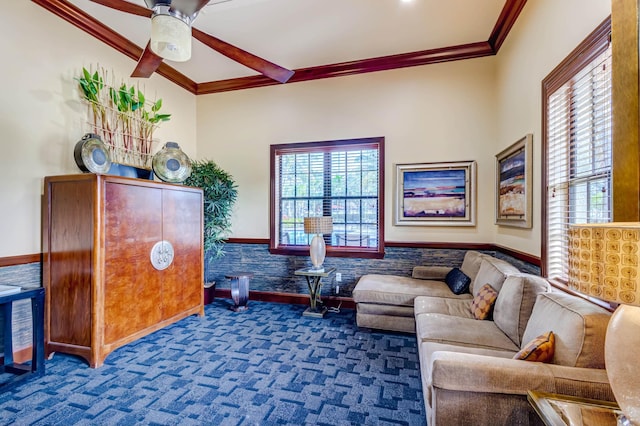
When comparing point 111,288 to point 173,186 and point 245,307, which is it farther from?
point 245,307

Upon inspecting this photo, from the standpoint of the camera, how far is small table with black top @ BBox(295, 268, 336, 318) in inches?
152

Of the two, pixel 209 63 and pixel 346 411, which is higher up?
pixel 209 63

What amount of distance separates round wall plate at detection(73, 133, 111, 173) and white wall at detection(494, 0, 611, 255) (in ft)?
12.9

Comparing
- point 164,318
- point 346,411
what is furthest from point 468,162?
point 164,318

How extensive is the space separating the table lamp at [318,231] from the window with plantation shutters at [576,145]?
2.26m

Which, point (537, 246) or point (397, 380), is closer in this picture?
point (397, 380)

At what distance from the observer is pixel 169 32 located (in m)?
1.83

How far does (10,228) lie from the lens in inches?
105

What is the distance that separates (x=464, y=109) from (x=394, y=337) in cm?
288

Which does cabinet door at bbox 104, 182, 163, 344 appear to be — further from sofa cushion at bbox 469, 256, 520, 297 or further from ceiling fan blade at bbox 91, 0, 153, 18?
sofa cushion at bbox 469, 256, 520, 297

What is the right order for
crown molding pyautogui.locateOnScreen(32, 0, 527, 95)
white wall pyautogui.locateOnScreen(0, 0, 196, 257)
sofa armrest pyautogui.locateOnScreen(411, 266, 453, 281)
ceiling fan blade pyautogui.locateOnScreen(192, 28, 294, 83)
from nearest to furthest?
1. ceiling fan blade pyautogui.locateOnScreen(192, 28, 294, 83)
2. white wall pyautogui.locateOnScreen(0, 0, 196, 257)
3. crown molding pyautogui.locateOnScreen(32, 0, 527, 95)
4. sofa armrest pyautogui.locateOnScreen(411, 266, 453, 281)

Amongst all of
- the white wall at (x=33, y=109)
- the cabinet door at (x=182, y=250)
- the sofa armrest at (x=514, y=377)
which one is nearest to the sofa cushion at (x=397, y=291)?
the sofa armrest at (x=514, y=377)

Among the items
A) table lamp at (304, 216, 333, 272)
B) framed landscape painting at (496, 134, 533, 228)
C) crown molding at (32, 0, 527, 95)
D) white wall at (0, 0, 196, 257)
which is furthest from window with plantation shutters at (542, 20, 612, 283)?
white wall at (0, 0, 196, 257)

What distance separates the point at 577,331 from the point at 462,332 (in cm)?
85
